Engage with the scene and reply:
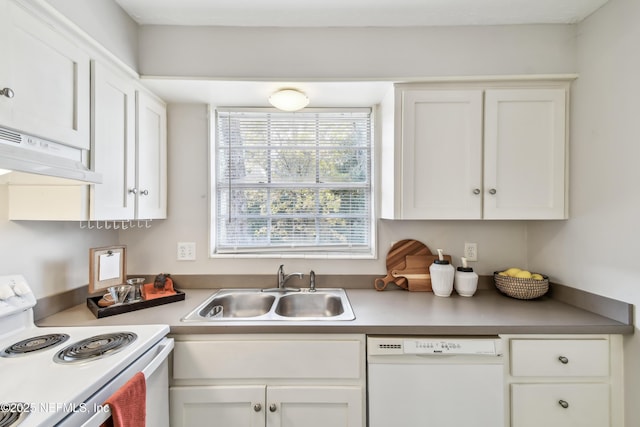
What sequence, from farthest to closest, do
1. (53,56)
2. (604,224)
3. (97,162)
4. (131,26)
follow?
(131,26) → (604,224) → (97,162) → (53,56)

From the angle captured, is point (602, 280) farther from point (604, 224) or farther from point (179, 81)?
point (179, 81)

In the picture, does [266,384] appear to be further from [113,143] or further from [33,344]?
[113,143]

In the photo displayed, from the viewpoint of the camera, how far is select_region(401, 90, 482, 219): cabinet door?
156cm

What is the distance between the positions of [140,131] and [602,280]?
2.53 m

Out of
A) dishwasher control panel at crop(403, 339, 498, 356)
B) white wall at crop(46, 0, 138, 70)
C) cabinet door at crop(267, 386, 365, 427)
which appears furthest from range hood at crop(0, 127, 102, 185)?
dishwasher control panel at crop(403, 339, 498, 356)

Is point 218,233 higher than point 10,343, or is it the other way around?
point 218,233

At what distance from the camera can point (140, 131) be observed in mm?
1577

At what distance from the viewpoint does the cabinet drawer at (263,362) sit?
1256mm

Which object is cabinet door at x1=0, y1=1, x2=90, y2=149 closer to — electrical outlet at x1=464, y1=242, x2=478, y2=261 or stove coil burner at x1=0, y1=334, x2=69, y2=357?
stove coil burner at x1=0, y1=334, x2=69, y2=357

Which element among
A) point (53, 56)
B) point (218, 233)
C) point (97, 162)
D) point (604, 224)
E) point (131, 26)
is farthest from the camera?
point (218, 233)

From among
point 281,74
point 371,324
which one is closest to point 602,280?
point 371,324

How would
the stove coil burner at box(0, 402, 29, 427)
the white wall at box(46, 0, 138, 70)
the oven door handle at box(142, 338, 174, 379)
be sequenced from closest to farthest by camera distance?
the stove coil burner at box(0, 402, 29, 427)
the oven door handle at box(142, 338, 174, 379)
the white wall at box(46, 0, 138, 70)

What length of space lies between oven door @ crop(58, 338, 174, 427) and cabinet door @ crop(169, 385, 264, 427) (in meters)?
0.05

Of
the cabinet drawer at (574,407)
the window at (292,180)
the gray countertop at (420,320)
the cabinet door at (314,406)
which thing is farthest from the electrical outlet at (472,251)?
the cabinet door at (314,406)
